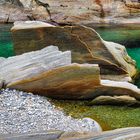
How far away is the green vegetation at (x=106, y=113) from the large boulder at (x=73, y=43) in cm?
537

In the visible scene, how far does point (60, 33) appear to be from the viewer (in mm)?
24359

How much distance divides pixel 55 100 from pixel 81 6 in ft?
115

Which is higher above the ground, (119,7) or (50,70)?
(50,70)

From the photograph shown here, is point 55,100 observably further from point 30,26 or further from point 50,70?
point 30,26

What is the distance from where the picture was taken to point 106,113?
17906 mm

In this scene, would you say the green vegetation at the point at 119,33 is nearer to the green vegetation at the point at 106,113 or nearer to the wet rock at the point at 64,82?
the wet rock at the point at 64,82

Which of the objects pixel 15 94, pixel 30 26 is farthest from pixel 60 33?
pixel 15 94

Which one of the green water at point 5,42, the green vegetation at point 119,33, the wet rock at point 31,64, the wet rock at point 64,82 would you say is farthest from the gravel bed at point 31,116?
Result: the green vegetation at point 119,33

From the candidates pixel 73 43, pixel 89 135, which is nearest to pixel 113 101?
pixel 73 43

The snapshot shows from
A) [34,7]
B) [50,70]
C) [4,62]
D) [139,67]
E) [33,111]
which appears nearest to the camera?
[33,111]

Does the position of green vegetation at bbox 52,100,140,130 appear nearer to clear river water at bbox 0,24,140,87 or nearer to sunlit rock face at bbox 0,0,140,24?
clear river water at bbox 0,24,140,87

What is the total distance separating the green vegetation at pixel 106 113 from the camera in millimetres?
16672

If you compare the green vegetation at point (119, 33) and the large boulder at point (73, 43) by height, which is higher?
the large boulder at point (73, 43)

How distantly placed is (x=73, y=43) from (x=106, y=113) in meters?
7.33
